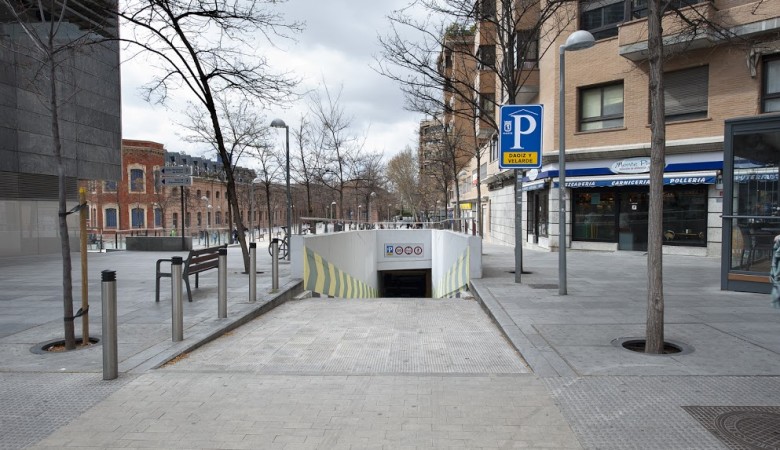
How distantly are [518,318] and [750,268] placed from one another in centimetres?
506

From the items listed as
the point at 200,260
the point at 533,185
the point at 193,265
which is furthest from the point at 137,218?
the point at 193,265

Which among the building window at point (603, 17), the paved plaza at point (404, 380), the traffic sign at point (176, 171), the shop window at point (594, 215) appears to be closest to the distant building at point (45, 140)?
the traffic sign at point (176, 171)

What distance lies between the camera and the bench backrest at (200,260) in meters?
8.91

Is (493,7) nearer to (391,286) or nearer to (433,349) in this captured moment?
(433,349)

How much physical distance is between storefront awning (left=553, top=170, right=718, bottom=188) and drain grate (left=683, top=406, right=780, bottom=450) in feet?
50.8

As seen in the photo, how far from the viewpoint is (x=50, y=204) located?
20125 mm

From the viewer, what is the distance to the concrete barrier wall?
11.6m

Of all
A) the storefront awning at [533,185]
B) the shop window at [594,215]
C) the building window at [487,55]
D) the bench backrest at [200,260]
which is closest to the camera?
the bench backrest at [200,260]

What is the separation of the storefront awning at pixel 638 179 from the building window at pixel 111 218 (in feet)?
159

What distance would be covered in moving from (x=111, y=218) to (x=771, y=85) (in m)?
55.8

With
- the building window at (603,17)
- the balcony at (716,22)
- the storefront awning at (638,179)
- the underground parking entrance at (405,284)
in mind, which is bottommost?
the underground parking entrance at (405,284)

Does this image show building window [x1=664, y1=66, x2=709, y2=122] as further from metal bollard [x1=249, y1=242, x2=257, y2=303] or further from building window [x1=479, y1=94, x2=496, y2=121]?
metal bollard [x1=249, y1=242, x2=257, y2=303]

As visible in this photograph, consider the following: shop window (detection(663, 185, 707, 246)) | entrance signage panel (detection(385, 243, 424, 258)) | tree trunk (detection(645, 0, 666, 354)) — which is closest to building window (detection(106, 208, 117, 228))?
entrance signage panel (detection(385, 243, 424, 258))

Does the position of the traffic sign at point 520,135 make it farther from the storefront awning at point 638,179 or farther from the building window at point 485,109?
the storefront awning at point 638,179
